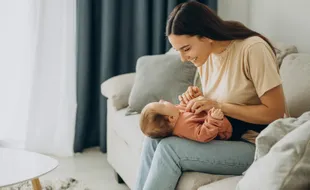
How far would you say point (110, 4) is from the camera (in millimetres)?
3648

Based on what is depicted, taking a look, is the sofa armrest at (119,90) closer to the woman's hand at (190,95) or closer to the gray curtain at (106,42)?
the gray curtain at (106,42)

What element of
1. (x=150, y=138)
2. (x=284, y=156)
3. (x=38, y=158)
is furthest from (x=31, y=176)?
(x=284, y=156)

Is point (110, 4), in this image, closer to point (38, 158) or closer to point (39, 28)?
point (39, 28)

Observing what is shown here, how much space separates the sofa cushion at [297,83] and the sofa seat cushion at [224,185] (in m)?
0.54

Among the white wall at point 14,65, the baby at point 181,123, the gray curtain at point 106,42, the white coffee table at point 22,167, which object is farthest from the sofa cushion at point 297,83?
the white wall at point 14,65

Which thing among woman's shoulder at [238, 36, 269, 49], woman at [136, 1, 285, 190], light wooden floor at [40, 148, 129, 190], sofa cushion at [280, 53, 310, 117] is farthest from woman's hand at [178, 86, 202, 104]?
light wooden floor at [40, 148, 129, 190]

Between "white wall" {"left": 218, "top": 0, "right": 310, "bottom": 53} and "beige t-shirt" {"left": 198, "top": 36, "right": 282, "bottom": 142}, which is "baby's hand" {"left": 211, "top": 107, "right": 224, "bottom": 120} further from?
"white wall" {"left": 218, "top": 0, "right": 310, "bottom": 53}

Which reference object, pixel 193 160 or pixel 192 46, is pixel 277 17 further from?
pixel 193 160

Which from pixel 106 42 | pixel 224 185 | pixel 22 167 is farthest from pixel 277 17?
pixel 22 167

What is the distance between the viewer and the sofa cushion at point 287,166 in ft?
5.29

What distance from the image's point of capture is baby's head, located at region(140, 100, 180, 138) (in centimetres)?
223

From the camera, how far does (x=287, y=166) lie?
1.62 metres

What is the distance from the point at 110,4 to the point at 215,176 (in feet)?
5.83

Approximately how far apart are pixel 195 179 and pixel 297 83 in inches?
26.6
